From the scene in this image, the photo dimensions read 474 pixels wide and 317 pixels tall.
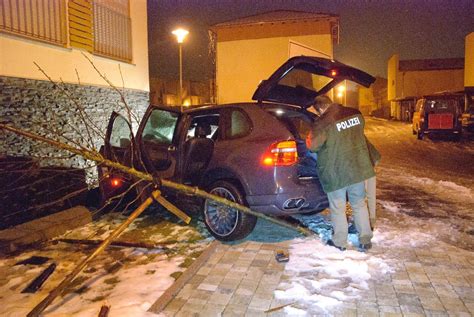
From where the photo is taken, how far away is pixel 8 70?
6809mm

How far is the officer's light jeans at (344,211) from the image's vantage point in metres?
5.01

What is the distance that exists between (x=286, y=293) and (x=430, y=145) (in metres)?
15.9

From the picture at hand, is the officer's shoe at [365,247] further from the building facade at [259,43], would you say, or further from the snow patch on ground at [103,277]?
the building facade at [259,43]

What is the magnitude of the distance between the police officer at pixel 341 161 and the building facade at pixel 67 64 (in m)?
2.84

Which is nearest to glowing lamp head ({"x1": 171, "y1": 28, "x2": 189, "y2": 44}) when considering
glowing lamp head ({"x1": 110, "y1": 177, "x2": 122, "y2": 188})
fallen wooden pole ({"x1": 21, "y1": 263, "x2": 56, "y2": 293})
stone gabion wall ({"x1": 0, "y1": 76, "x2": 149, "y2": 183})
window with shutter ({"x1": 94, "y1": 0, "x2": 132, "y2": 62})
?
window with shutter ({"x1": 94, "y1": 0, "x2": 132, "y2": 62})

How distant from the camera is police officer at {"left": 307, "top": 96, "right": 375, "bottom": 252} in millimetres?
4879

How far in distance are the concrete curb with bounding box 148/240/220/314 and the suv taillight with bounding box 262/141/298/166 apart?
1198 millimetres

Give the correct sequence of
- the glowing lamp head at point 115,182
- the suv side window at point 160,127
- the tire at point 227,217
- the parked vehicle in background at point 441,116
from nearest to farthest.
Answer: the tire at point 227,217, the suv side window at point 160,127, the glowing lamp head at point 115,182, the parked vehicle in background at point 441,116

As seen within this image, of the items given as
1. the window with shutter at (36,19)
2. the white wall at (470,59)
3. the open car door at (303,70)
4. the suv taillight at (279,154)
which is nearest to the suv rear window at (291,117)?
the open car door at (303,70)

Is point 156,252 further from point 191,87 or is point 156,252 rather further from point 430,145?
point 191,87

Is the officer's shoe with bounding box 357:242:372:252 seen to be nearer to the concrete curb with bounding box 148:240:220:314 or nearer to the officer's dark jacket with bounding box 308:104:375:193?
the officer's dark jacket with bounding box 308:104:375:193

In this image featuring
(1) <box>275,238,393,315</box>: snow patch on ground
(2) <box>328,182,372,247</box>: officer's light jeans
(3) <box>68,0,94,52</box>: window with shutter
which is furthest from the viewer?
(3) <box>68,0,94,52</box>: window with shutter

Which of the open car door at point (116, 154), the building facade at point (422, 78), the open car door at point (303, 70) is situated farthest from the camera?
the building facade at point (422, 78)

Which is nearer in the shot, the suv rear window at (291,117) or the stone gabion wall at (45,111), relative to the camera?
the suv rear window at (291,117)
